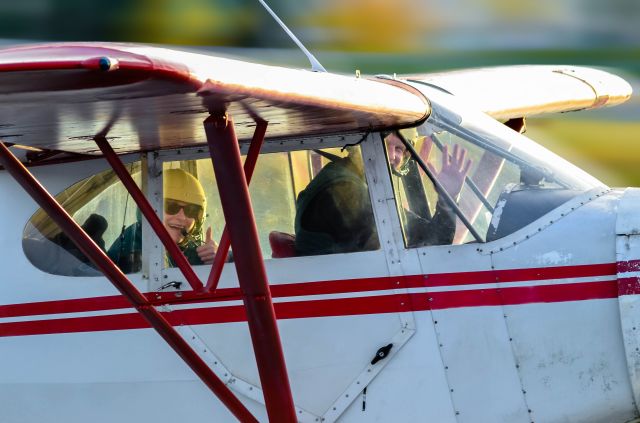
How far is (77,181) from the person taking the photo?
534 centimetres

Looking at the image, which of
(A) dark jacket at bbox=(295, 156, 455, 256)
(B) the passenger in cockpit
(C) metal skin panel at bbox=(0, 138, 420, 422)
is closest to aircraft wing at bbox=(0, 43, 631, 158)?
(B) the passenger in cockpit

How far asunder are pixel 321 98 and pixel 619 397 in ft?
5.82

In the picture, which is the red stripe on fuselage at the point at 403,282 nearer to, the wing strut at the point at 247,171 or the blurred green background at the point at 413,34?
the wing strut at the point at 247,171

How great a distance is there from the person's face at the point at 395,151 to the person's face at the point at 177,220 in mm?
968

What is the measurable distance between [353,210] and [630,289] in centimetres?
125

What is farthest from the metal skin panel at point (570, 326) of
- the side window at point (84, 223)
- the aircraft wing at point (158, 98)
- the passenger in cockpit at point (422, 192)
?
the side window at point (84, 223)

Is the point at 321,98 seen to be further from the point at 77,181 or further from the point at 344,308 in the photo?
the point at 77,181

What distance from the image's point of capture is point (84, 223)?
17.4 feet

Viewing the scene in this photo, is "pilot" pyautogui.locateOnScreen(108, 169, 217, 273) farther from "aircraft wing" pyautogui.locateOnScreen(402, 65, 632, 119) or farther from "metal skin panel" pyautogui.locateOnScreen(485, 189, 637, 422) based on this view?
"aircraft wing" pyautogui.locateOnScreen(402, 65, 632, 119)

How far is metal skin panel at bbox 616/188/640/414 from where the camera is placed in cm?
442

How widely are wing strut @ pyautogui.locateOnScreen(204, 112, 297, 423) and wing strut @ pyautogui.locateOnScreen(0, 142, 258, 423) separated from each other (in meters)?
0.28

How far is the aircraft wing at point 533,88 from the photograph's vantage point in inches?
308

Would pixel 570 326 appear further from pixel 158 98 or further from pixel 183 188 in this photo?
pixel 158 98

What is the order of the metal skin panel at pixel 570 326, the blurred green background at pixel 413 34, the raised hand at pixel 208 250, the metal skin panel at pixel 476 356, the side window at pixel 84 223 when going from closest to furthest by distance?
the metal skin panel at pixel 570 326 < the metal skin panel at pixel 476 356 < the raised hand at pixel 208 250 < the side window at pixel 84 223 < the blurred green background at pixel 413 34
